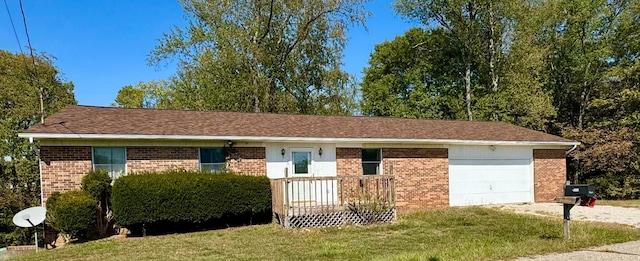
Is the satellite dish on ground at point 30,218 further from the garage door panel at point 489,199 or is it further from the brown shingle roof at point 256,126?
the garage door panel at point 489,199

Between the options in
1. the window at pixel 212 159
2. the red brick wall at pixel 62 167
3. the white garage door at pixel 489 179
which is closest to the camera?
the red brick wall at pixel 62 167

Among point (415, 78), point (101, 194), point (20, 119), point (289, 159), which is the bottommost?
point (101, 194)

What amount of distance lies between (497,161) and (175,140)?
37.8 feet

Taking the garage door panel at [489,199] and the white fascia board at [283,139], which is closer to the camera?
the white fascia board at [283,139]

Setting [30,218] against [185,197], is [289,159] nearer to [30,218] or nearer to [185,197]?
[185,197]

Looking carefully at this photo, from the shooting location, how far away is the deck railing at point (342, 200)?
11.4 m

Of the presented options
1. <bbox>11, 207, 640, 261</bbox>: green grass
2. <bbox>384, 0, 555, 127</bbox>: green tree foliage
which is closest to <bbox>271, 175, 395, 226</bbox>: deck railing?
<bbox>11, 207, 640, 261</bbox>: green grass

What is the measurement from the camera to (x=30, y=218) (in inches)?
384

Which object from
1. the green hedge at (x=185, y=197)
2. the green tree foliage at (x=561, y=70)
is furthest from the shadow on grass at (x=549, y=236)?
the green tree foliage at (x=561, y=70)

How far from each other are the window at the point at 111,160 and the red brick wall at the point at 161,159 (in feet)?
0.50

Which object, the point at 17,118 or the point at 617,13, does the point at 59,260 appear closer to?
the point at 17,118

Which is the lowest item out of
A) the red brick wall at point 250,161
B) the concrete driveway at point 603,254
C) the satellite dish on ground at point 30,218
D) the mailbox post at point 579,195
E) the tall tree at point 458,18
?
the concrete driveway at point 603,254

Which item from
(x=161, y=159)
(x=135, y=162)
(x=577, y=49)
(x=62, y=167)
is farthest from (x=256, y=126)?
(x=577, y=49)

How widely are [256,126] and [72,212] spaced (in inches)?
234
